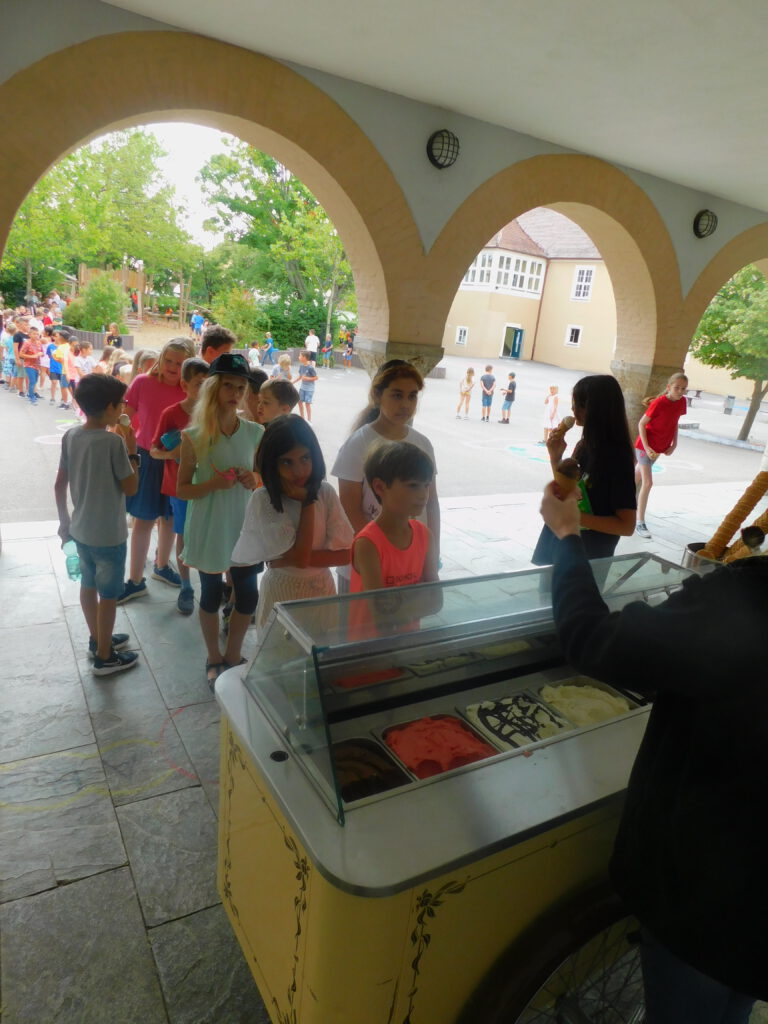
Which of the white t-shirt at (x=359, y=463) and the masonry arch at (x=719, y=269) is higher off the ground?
the masonry arch at (x=719, y=269)

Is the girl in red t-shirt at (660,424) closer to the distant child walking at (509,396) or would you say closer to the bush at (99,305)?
the distant child walking at (509,396)

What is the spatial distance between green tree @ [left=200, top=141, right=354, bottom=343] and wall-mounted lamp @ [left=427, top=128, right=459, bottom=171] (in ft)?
75.3

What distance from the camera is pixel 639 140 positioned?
5.52 metres

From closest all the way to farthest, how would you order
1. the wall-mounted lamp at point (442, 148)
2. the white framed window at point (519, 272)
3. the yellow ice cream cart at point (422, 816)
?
the yellow ice cream cart at point (422, 816)
the wall-mounted lamp at point (442, 148)
the white framed window at point (519, 272)

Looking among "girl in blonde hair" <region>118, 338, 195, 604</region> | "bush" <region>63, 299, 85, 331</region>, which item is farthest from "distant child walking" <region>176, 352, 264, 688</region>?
"bush" <region>63, 299, 85, 331</region>

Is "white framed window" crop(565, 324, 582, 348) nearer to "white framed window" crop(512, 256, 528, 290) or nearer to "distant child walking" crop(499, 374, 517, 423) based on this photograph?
"white framed window" crop(512, 256, 528, 290)

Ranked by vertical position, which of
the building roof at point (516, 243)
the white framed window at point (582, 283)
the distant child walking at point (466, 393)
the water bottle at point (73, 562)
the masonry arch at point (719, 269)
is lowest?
the distant child walking at point (466, 393)

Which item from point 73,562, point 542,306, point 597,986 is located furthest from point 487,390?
point 542,306

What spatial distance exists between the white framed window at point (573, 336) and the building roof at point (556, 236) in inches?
155

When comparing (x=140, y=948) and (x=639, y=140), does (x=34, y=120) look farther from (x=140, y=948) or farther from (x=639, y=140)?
(x=639, y=140)

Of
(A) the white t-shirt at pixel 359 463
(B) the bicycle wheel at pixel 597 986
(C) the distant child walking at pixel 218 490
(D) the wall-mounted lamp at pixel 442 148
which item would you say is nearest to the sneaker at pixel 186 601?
(C) the distant child walking at pixel 218 490

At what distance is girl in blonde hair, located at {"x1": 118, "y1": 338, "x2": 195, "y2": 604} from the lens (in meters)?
4.46

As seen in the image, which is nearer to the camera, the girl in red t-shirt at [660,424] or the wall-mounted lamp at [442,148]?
the wall-mounted lamp at [442,148]

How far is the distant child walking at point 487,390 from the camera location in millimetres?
17859
